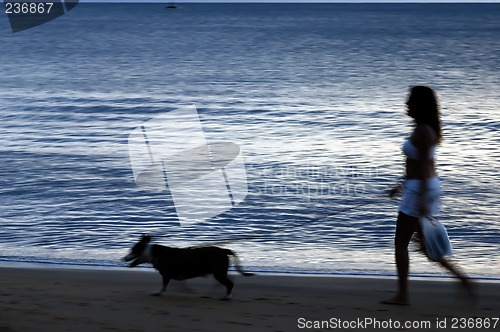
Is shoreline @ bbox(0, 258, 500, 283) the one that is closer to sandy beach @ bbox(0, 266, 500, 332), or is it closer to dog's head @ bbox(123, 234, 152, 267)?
sandy beach @ bbox(0, 266, 500, 332)

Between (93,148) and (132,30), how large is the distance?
87.2 m

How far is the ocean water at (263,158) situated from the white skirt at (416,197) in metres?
2.14

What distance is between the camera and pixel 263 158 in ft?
58.2

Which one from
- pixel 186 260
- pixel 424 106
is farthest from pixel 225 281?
pixel 424 106

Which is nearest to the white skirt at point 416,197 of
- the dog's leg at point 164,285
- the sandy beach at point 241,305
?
the sandy beach at point 241,305

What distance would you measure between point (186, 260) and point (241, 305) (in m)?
0.57

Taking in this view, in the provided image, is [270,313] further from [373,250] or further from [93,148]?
[93,148]

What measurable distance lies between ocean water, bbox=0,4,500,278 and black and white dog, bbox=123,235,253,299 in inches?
45.7

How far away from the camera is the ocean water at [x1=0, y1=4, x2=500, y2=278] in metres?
10.2

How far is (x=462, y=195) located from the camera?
13.5 metres

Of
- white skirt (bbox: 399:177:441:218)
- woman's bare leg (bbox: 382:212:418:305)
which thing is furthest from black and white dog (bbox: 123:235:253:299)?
white skirt (bbox: 399:177:441:218)

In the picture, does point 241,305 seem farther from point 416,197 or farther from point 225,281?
point 416,197

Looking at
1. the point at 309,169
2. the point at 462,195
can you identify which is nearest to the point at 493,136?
the point at 309,169

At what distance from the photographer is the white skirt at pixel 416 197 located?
5.95m
